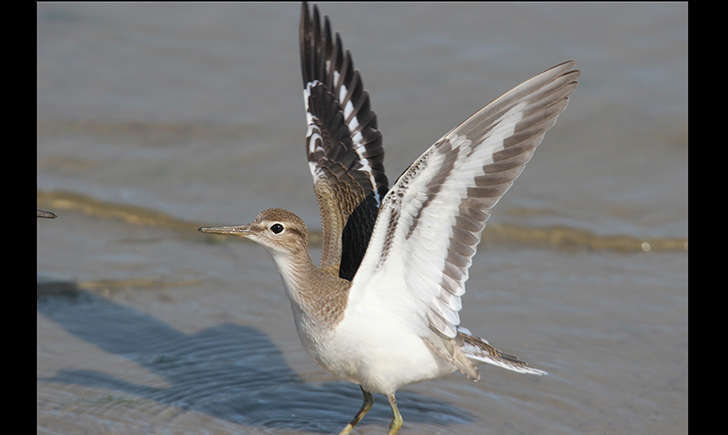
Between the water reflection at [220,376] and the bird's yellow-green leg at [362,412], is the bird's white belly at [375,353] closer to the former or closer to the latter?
the bird's yellow-green leg at [362,412]

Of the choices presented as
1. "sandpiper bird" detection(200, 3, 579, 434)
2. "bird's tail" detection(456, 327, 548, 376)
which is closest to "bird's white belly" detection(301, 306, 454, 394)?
"sandpiper bird" detection(200, 3, 579, 434)

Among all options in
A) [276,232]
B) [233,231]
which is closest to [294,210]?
[276,232]

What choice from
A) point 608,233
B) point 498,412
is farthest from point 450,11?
point 498,412

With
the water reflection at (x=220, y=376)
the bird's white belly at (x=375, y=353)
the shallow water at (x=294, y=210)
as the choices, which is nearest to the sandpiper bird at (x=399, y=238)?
the bird's white belly at (x=375, y=353)

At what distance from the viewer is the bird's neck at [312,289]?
16.9 feet

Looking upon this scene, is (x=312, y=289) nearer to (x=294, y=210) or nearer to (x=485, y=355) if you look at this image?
(x=485, y=355)

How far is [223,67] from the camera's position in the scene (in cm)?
1051

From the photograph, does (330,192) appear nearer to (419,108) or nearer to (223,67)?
(419,108)

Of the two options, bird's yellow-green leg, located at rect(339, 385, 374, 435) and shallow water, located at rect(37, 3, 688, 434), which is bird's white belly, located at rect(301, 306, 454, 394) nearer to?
bird's yellow-green leg, located at rect(339, 385, 374, 435)

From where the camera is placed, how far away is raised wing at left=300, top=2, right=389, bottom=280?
19.1ft

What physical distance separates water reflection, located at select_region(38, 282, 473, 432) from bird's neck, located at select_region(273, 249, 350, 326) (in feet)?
2.77

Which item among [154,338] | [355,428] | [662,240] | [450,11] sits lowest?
[355,428]

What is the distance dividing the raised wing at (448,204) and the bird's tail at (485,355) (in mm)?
320
